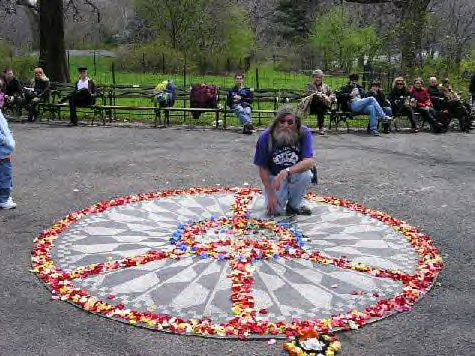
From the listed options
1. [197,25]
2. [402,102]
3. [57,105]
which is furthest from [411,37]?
[197,25]

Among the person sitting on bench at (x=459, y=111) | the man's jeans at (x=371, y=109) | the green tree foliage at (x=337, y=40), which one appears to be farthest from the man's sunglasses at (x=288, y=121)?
the green tree foliage at (x=337, y=40)

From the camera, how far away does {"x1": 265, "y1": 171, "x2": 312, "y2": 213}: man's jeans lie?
687 centimetres

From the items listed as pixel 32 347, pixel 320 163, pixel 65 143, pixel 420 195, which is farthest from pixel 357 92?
pixel 32 347

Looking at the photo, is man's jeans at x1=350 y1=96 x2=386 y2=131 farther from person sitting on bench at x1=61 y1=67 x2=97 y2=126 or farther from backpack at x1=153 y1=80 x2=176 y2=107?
person sitting on bench at x1=61 y1=67 x2=97 y2=126

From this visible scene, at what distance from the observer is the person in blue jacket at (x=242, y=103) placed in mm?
13289

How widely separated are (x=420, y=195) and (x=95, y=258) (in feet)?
15.7

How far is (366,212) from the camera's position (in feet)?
23.9

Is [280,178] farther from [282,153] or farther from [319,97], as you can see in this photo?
[319,97]

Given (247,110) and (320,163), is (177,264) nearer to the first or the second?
(320,163)

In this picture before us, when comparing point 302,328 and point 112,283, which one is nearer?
point 302,328

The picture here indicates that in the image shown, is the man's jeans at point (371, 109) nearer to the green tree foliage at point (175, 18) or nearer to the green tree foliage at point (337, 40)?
the green tree foliage at point (337, 40)

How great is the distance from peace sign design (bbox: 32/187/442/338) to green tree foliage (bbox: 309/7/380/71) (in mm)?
30668

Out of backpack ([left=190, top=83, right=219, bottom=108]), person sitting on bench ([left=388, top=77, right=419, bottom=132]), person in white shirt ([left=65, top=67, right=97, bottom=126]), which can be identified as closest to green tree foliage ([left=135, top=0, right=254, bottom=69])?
person in white shirt ([left=65, top=67, right=97, bottom=126])

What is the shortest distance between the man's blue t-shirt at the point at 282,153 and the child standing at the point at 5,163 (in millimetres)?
3163
